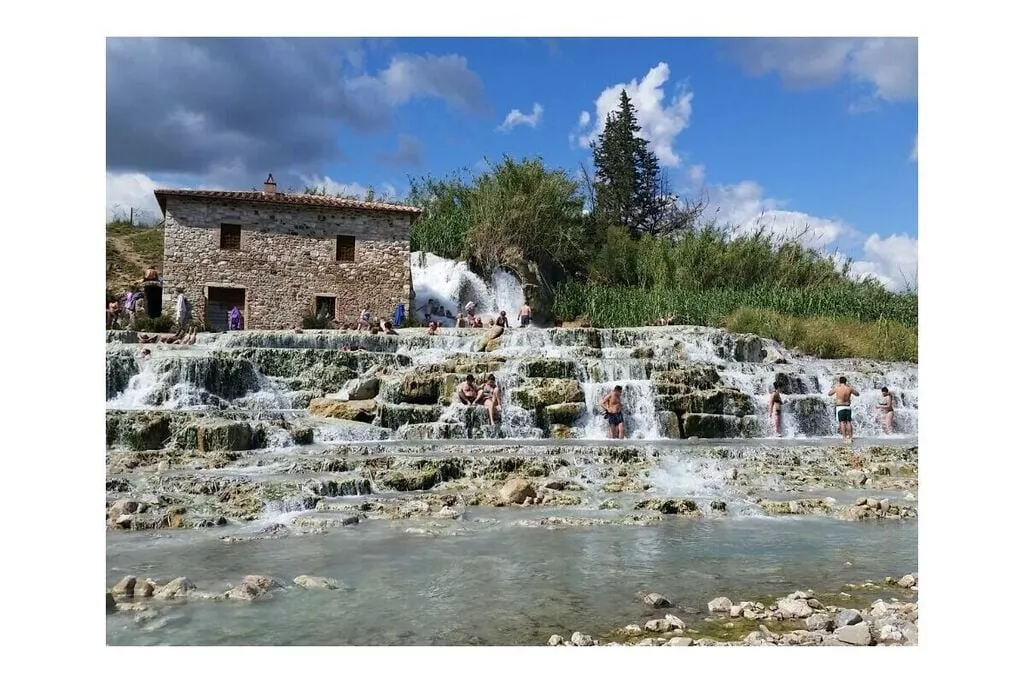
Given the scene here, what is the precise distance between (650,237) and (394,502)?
1053 cm

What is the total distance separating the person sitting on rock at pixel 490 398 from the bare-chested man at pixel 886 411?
4.11m

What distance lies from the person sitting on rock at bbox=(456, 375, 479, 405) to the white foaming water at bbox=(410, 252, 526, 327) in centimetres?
576

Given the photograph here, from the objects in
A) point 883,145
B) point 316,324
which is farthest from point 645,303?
point 883,145

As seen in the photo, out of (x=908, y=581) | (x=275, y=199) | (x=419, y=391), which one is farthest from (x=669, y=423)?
(x=275, y=199)

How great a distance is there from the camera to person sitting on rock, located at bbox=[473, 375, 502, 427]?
811 cm

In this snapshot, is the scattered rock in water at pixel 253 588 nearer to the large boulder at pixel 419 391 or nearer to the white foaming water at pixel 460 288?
the large boulder at pixel 419 391

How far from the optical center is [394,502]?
5445mm

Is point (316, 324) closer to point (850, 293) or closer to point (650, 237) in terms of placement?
point (650, 237)

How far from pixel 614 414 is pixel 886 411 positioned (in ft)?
9.63

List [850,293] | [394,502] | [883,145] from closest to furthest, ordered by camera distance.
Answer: [394,502] < [883,145] < [850,293]

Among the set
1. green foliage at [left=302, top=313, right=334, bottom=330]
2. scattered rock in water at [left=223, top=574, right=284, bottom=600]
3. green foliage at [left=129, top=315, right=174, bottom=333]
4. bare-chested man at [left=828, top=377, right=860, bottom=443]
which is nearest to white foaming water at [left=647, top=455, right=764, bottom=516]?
bare-chested man at [left=828, top=377, right=860, bottom=443]

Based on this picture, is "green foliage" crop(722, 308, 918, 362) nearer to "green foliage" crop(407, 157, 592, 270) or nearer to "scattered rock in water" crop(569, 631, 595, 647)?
"green foliage" crop(407, 157, 592, 270)

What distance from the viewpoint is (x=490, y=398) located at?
8.23m

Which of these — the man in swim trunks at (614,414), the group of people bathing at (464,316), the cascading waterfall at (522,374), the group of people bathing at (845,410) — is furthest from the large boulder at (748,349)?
the group of people bathing at (464,316)
